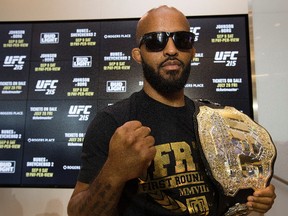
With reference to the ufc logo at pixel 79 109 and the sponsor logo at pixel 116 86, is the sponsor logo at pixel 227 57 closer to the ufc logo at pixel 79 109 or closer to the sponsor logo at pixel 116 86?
the sponsor logo at pixel 116 86

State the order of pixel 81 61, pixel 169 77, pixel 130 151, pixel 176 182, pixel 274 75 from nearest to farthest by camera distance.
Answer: pixel 130 151 → pixel 176 182 → pixel 169 77 → pixel 274 75 → pixel 81 61

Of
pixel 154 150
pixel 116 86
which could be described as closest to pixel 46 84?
pixel 116 86

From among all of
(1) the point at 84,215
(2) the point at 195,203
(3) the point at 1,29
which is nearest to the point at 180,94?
(2) the point at 195,203

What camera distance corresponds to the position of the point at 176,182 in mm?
894

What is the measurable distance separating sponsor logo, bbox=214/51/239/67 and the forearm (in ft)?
4.82

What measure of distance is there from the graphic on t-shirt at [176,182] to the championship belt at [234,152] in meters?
0.05

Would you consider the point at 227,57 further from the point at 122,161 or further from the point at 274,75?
the point at 122,161

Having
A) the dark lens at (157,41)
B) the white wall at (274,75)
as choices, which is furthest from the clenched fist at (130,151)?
the white wall at (274,75)

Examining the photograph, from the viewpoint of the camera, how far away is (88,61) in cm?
212

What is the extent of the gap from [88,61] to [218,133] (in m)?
1.35

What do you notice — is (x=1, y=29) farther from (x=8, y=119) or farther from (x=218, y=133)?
(x=218, y=133)

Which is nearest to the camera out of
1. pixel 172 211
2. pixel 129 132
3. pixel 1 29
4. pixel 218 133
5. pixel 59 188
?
pixel 129 132

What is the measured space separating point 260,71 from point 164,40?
1.22 m

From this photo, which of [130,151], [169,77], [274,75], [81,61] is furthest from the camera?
[81,61]
